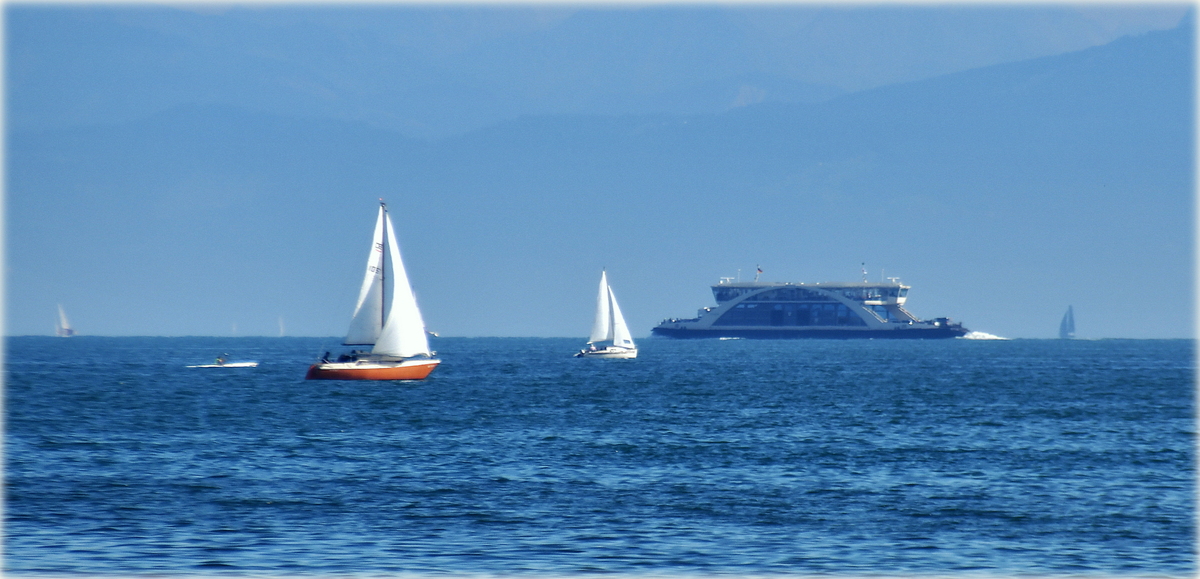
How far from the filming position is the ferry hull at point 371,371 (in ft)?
190

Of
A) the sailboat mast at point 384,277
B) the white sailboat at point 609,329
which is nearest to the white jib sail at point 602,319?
the white sailboat at point 609,329

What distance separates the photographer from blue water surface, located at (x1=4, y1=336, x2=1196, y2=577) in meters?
19.7

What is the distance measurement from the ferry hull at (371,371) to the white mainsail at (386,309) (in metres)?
0.65

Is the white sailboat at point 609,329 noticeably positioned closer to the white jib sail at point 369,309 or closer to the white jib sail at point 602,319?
the white jib sail at point 602,319

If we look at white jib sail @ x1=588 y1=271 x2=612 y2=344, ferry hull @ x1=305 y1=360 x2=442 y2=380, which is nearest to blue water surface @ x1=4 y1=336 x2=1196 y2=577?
ferry hull @ x1=305 y1=360 x2=442 y2=380

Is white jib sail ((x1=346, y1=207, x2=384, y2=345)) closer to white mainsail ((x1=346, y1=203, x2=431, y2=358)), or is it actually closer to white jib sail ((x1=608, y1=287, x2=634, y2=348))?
white mainsail ((x1=346, y1=203, x2=431, y2=358))

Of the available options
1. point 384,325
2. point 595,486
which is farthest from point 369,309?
point 595,486

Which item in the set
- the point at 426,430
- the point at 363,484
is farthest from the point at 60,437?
the point at 363,484

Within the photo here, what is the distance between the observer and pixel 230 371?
8525 cm

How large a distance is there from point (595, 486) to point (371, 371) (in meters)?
32.3

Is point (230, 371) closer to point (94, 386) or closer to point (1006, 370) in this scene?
point (94, 386)

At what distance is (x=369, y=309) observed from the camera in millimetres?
58156

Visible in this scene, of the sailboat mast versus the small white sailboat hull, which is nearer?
the sailboat mast

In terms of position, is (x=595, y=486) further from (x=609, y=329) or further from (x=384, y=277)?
(x=609, y=329)
